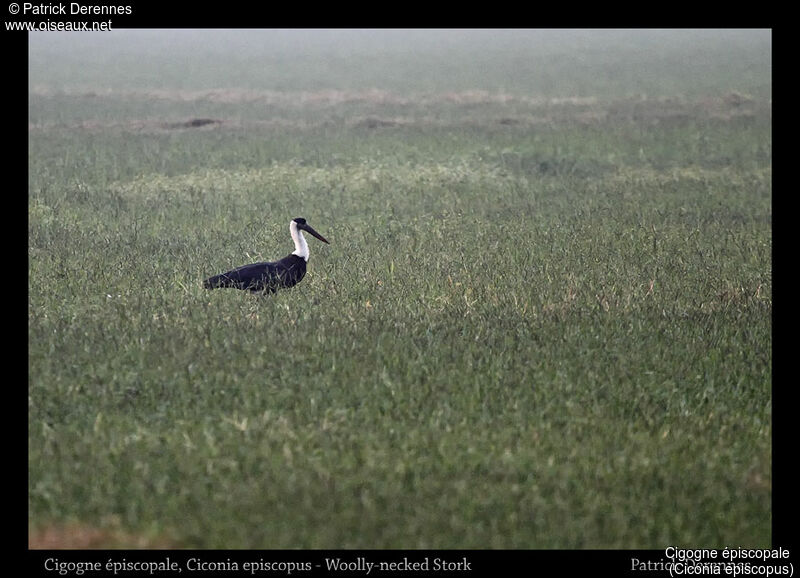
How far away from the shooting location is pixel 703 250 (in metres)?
14.8

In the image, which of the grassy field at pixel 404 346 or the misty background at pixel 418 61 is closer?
the grassy field at pixel 404 346

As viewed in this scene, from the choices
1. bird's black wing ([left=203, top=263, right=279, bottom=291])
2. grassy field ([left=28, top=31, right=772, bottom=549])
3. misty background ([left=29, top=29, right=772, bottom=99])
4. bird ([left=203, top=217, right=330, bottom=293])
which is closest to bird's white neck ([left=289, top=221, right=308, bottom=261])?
bird ([left=203, top=217, right=330, bottom=293])

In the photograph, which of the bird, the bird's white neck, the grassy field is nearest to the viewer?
the grassy field

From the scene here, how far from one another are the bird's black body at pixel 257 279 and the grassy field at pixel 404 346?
188mm

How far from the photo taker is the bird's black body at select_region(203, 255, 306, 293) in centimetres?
1145

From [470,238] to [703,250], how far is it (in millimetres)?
3409

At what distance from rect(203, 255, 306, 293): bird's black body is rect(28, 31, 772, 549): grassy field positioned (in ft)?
0.62

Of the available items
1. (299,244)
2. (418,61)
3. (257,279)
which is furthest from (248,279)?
(418,61)

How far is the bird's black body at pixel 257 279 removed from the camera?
11445mm

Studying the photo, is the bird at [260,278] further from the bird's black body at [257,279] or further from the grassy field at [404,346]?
the grassy field at [404,346]

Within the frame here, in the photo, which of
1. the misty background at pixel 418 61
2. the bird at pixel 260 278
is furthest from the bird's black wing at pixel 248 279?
the misty background at pixel 418 61

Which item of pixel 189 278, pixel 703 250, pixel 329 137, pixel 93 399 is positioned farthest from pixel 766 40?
pixel 93 399

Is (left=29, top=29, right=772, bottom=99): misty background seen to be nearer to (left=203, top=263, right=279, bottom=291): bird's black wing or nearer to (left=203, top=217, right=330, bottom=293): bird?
(left=203, top=217, right=330, bottom=293): bird
